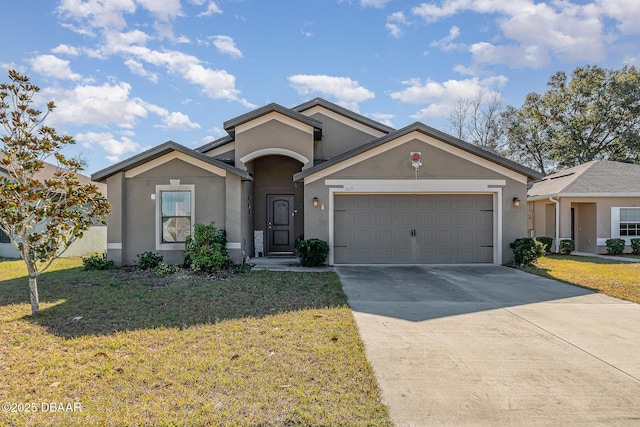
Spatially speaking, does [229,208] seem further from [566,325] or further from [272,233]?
[566,325]

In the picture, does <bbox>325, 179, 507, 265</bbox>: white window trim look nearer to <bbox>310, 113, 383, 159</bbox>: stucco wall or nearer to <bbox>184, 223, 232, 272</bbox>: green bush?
<bbox>310, 113, 383, 159</bbox>: stucco wall

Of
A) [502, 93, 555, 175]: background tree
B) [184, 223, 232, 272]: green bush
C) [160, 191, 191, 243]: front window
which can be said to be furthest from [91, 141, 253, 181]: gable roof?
[502, 93, 555, 175]: background tree

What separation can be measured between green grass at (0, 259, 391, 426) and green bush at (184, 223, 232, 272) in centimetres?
242

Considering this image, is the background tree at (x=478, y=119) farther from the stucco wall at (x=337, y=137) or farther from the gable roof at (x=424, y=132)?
the gable roof at (x=424, y=132)

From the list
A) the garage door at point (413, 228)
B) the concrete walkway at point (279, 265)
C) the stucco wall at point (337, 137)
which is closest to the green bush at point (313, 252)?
the concrete walkway at point (279, 265)

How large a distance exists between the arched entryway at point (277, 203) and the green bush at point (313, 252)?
3085mm

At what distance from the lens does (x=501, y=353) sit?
183 inches

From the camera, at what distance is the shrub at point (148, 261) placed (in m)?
10.9

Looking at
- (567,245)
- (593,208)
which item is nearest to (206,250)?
(567,245)

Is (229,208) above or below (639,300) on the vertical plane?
above

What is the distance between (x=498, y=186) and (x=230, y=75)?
10676 millimetres

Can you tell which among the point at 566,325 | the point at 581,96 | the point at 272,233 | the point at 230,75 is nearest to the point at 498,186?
the point at 566,325

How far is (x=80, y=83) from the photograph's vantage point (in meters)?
15.2

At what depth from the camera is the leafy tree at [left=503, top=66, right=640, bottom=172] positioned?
27.6 metres
